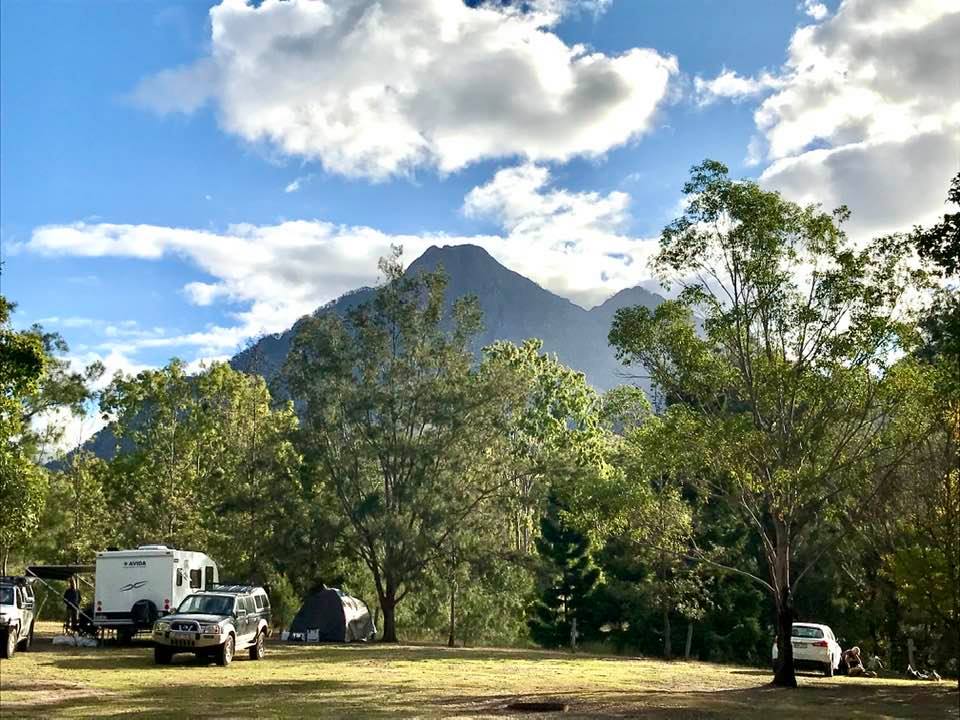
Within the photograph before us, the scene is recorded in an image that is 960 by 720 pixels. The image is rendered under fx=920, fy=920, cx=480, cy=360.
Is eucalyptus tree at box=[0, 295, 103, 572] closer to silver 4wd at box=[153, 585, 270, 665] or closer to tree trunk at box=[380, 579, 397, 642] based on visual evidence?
silver 4wd at box=[153, 585, 270, 665]

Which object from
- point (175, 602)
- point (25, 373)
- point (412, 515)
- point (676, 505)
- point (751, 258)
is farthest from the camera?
point (412, 515)

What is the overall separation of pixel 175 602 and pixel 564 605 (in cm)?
2225

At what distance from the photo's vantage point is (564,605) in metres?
46.3

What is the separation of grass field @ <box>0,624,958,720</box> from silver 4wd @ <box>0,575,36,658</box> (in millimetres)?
701

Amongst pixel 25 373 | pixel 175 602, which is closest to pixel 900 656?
pixel 175 602

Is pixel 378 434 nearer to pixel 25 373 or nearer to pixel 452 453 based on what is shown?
pixel 452 453

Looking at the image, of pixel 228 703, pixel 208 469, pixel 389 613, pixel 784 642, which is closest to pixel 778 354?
pixel 784 642

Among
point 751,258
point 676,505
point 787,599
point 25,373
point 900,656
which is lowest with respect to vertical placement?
point 900,656

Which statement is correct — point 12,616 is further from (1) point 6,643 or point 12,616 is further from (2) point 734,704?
(2) point 734,704

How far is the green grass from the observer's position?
16266 millimetres

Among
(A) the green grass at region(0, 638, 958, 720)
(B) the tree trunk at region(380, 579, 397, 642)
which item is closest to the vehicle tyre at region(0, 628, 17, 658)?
(A) the green grass at region(0, 638, 958, 720)

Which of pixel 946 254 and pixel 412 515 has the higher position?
pixel 946 254

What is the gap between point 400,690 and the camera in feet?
65.4

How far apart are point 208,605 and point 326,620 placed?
13.8 m
